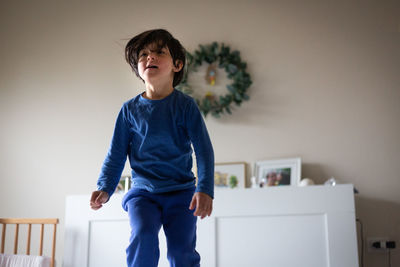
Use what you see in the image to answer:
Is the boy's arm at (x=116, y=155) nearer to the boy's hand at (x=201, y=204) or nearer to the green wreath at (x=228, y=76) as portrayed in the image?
the boy's hand at (x=201, y=204)

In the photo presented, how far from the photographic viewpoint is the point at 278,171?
91.4 inches

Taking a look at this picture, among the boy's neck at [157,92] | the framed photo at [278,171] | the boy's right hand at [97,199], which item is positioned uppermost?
the boy's neck at [157,92]

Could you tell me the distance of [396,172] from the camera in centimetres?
224

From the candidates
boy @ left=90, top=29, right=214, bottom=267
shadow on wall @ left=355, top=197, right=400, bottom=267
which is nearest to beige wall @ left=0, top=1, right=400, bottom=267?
shadow on wall @ left=355, top=197, right=400, bottom=267

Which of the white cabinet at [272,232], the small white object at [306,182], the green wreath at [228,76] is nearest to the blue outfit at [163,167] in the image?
the white cabinet at [272,232]

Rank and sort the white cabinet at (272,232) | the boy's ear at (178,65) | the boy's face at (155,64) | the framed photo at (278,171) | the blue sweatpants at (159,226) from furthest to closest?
1. the framed photo at (278,171)
2. the white cabinet at (272,232)
3. the boy's ear at (178,65)
4. the boy's face at (155,64)
5. the blue sweatpants at (159,226)

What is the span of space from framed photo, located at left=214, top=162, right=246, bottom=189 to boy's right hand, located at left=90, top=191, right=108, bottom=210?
1.29m

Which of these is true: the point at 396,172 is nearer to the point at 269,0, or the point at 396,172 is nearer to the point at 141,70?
the point at 269,0

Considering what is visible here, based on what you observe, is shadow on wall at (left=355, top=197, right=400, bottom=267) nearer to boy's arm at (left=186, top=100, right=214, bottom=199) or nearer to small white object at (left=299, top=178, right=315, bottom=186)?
small white object at (left=299, top=178, right=315, bottom=186)

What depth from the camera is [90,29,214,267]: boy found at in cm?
104

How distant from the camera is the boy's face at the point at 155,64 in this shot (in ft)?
4.00

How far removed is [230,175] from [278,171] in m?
0.29

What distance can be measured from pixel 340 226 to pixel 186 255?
1.09 metres

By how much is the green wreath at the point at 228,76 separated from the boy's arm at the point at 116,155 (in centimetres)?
129
